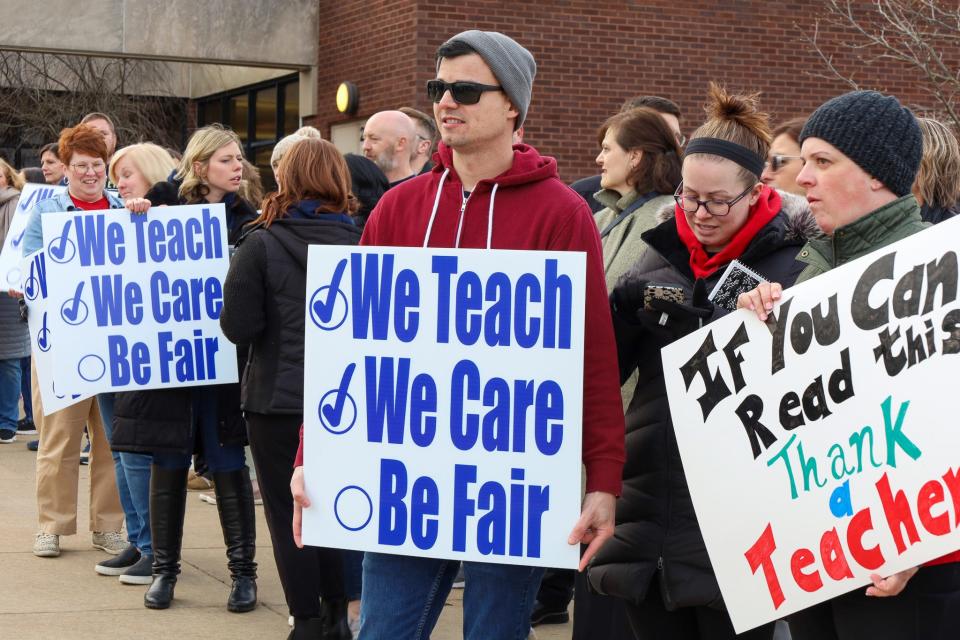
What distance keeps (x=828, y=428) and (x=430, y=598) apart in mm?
1092

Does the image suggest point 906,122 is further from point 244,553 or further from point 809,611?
point 244,553

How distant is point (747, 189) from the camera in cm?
378

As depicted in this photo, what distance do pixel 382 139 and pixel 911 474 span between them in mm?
5052

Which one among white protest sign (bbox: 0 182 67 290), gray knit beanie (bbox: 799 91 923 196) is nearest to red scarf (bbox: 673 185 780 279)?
A: gray knit beanie (bbox: 799 91 923 196)

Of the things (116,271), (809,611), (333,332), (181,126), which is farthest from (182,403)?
(181,126)

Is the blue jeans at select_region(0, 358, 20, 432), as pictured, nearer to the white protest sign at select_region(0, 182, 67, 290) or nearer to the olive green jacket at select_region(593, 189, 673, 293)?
the white protest sign at select_region(0, 182, 67, 290)

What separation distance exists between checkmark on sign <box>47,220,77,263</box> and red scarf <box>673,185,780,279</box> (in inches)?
146

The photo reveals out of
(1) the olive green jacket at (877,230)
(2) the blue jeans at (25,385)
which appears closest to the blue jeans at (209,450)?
(1) the olive green jacket at (877,230)

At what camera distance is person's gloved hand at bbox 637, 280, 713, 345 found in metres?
3.62

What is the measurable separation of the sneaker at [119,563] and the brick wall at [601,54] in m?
8.08

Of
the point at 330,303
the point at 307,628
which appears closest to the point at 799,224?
the point at 330,303

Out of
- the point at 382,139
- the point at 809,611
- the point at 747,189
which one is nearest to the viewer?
the point at 809,611

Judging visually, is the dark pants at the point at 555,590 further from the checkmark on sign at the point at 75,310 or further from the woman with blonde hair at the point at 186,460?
the checkmark on sign at the point at 75,310

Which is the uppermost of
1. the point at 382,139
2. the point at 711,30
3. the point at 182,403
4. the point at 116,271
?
the point at 711,30
